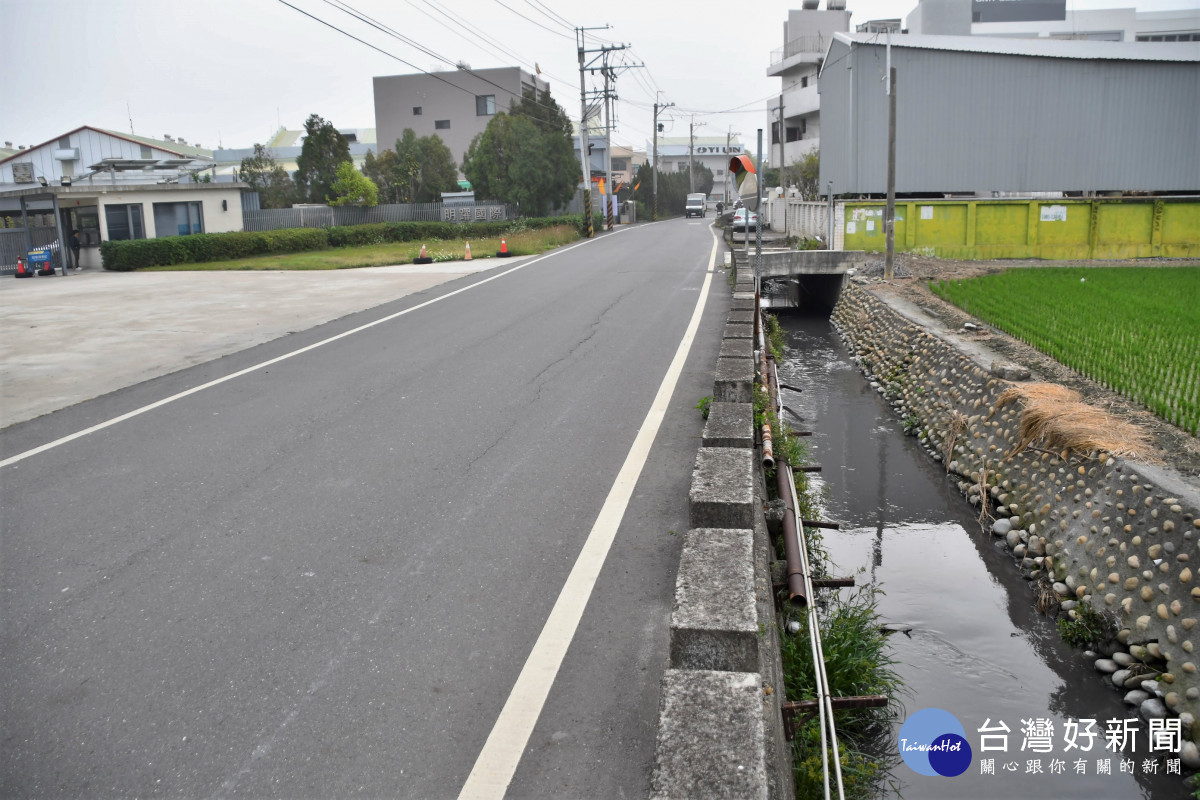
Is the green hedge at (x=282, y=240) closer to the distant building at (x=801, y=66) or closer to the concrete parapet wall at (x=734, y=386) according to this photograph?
the distant building at (x=801, y=66)

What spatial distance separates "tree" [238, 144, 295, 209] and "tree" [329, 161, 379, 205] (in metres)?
6.45

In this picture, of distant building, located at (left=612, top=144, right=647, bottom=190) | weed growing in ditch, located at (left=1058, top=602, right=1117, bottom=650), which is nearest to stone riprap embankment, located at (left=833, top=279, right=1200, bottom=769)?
weed growing in ditch, located at (left=1058, top=602, right=1117, bottom=650)

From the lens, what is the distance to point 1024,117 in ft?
82.7

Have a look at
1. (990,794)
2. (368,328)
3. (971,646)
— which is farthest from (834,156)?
(990,794)

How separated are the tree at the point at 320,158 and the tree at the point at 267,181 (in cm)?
310

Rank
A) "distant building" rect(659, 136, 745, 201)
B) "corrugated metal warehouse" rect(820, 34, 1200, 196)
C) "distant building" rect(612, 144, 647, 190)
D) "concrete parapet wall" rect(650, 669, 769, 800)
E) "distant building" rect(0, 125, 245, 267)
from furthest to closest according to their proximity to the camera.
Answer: "distant building" rect(659, 136, 745, 201) → "distant building" rect(612, 144, 647, 190) → "distant building" rect(0, 125, 245, 267) → "corrugated metal warehouse" rect(820, 34, 1200, 196) → "concrete parapet wall" rect(650, 669, 769, 800)

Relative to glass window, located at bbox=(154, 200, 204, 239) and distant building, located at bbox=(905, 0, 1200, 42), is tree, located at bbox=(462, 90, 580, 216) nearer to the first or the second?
glass window, located at bbox=(154, 200, 204, 239)

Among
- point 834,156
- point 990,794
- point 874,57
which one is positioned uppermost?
point 874,57

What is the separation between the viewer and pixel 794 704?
4.35 meters

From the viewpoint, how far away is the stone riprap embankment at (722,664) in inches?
122

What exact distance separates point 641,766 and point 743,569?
1.12 metres

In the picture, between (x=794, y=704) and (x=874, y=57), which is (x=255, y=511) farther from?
(x=874, y=57)

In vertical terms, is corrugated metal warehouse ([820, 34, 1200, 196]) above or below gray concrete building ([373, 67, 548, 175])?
below

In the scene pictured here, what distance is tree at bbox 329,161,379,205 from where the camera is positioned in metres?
40.0
